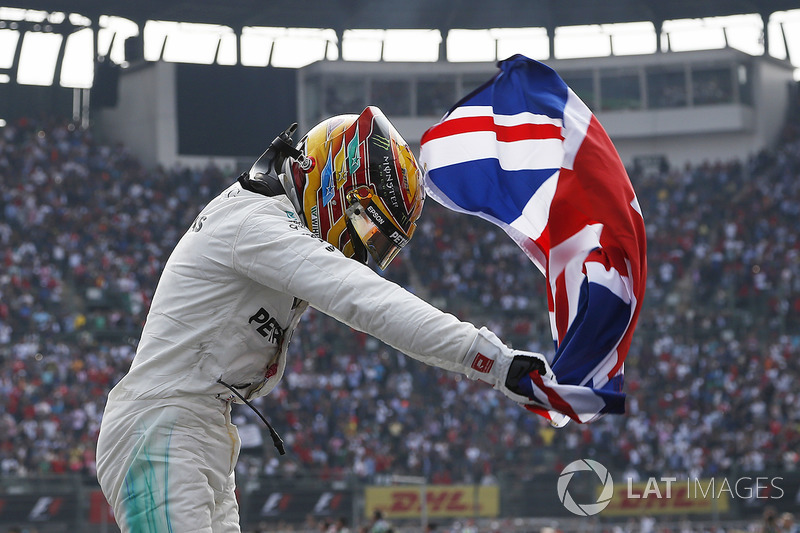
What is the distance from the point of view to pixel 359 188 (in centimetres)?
343

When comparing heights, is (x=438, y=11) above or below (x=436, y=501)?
above

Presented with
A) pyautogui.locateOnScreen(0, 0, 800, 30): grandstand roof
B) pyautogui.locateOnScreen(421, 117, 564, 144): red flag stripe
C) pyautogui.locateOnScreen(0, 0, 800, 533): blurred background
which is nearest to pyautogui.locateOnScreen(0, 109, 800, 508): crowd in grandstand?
pyautogui.locateOnScreen(0, 0, 800, 533): blurred background

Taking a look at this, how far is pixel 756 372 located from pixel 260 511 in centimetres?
1317

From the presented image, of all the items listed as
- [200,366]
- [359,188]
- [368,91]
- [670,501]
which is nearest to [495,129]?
[359,188]

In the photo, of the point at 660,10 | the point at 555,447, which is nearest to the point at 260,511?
the point at 555,447

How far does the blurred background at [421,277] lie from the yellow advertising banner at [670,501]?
0.07 m

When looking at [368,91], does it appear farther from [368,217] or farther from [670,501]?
[368,217]

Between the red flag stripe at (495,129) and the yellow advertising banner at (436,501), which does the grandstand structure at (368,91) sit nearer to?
the yellow advertising banner at (436,501)

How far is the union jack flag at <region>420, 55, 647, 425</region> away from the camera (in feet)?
11.1

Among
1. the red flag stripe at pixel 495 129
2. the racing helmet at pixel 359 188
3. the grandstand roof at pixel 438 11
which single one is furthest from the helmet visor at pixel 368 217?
the grandstand roof at pixel 438 11

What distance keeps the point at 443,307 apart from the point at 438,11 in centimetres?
1388

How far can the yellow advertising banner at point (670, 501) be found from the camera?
707 inches

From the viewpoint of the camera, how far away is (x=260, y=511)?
59.8ft

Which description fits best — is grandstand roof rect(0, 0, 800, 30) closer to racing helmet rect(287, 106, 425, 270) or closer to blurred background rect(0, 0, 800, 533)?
blurred background rect(0, 0, 800, 533)
